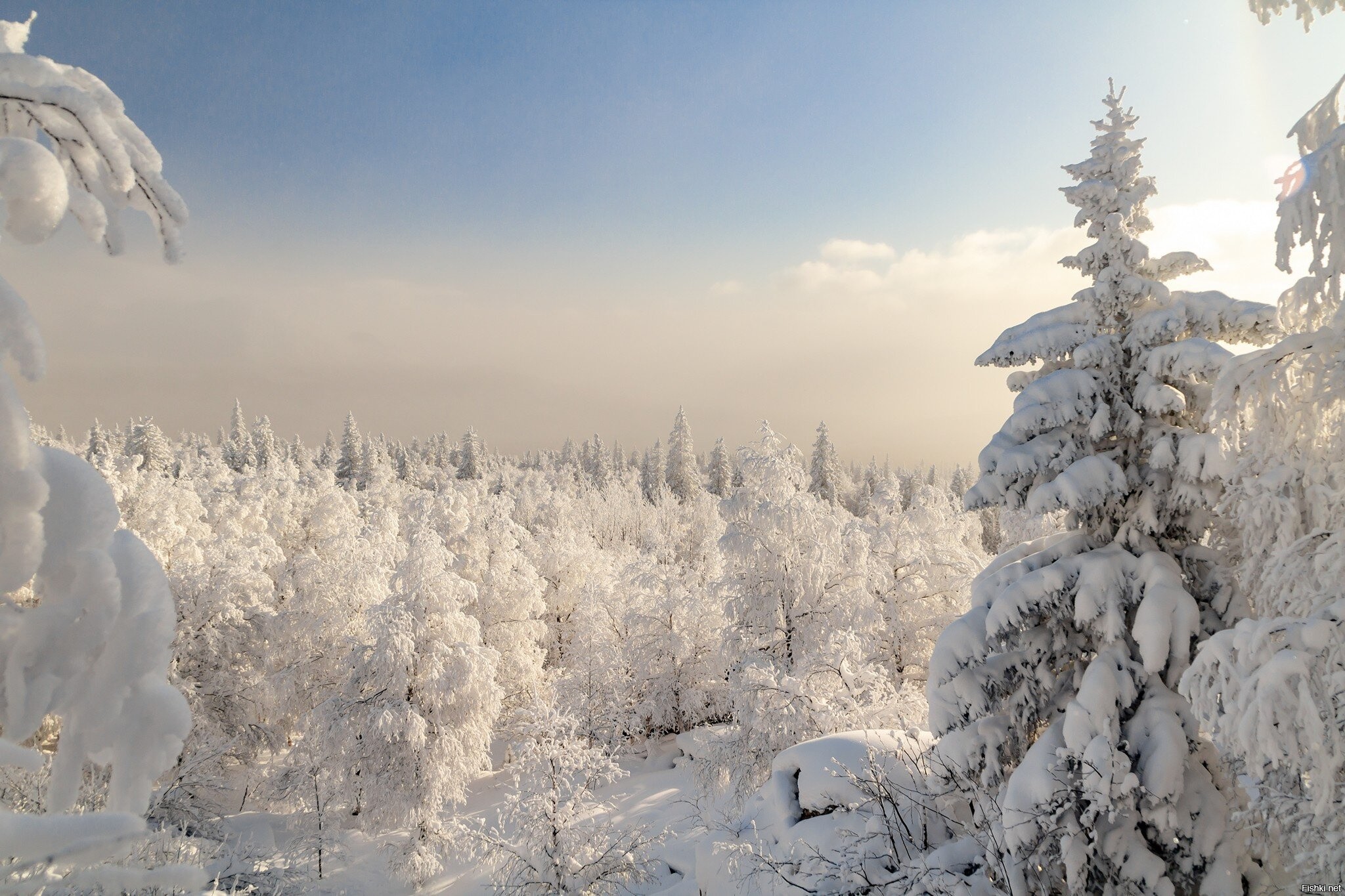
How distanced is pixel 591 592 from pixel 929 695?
2095 cm

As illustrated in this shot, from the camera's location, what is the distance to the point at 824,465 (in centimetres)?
5922

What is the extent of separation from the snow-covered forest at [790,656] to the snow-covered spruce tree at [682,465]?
54.1m

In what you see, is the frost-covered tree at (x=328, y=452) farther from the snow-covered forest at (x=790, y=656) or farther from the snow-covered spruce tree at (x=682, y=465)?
the snow-covered forest at (x=790, y=656)

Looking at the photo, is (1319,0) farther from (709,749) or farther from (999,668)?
(709,749)

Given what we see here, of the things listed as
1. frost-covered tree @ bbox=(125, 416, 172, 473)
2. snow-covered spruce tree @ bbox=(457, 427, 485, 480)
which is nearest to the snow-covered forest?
frost-covered tree @ bbox=(125, 416, 172, 473)

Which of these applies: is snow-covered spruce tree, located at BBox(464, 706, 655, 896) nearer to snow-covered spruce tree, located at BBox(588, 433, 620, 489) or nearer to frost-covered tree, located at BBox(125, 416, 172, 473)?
frost-covered tree, located at BBox(125, 416, 172, 473)

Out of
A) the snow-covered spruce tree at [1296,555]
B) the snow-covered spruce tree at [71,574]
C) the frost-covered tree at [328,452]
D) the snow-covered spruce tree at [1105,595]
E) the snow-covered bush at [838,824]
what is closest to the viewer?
the snow-covered spruce tree at [71,574]

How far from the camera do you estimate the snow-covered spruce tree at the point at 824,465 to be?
57.9 metres

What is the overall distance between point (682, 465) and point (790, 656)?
2660 inches

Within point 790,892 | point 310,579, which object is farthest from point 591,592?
point 790,892

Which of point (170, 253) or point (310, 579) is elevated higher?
point (170, 253)

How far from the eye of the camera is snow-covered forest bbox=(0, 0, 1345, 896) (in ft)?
6.02

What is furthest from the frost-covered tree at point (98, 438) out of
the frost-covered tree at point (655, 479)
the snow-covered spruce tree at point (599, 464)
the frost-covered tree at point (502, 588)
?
the frost-covered tree at point (502, 588)

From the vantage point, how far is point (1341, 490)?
18.0ft
